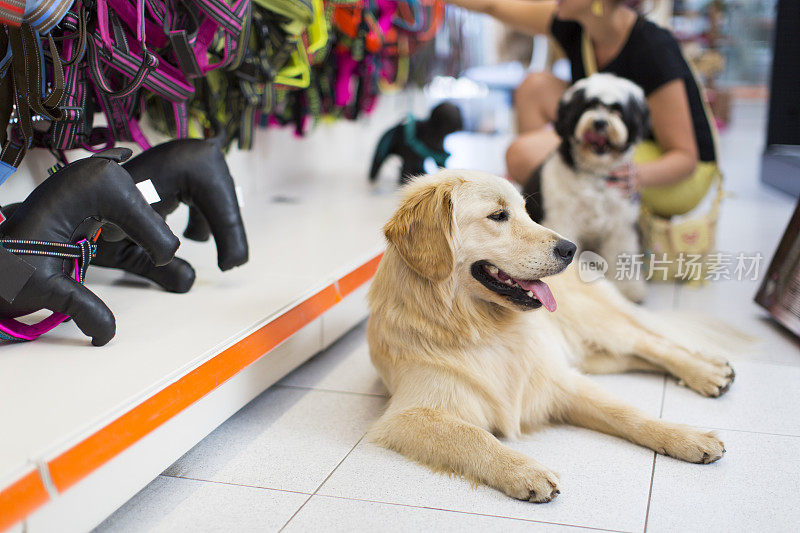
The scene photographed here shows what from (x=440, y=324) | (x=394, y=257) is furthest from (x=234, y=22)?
(x=440, y=324)

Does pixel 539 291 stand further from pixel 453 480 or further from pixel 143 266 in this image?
A: pixel 143 266

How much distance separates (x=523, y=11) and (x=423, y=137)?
0.79 metres

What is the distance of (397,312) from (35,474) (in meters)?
0.85

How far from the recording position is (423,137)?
3684 mm

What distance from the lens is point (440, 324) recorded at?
1.70 metres

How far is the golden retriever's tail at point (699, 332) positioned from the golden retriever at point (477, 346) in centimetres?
54

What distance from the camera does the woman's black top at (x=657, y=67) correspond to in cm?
308

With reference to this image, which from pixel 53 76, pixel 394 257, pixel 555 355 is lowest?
pixel 555 355

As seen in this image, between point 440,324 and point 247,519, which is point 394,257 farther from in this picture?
point 247,519

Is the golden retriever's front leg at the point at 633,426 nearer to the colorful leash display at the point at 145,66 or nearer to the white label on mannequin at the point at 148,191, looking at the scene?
the white label on mannequin at the point at 148,191

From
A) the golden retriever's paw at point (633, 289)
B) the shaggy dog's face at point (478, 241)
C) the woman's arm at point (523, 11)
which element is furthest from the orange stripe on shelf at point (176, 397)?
the woman's arm at point (523, 11)

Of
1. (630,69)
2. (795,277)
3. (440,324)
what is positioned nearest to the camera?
(440,324)

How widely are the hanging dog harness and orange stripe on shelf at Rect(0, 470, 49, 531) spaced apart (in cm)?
53

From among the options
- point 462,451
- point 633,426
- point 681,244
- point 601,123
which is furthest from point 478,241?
point 681,244
